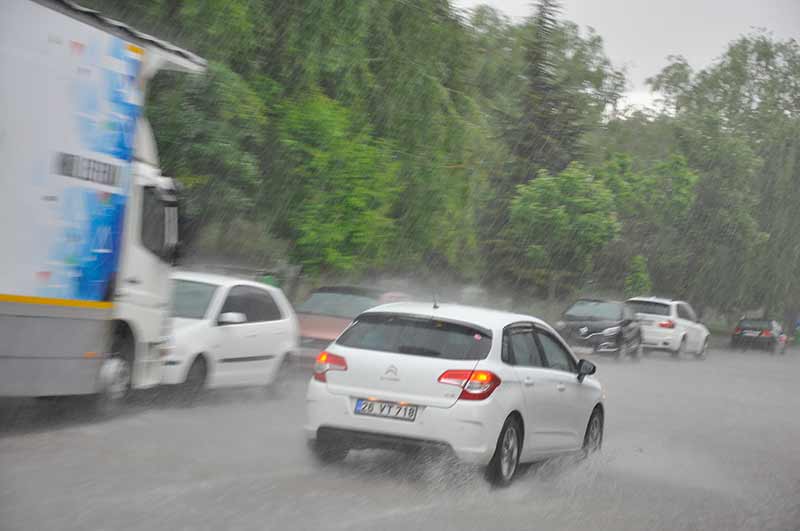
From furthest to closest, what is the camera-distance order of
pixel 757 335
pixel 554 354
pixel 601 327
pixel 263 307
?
pixel 757 335 < pixel 601 327 < pixel 263 307 < pixel 554 354

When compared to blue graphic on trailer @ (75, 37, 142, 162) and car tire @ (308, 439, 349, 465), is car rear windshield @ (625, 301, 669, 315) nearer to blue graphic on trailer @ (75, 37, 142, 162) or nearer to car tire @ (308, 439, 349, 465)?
car tire @ (308, 439, 349, 465)

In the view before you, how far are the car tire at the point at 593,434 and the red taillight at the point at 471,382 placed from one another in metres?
2.52

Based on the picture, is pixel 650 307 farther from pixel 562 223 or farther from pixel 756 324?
pixel 756 324

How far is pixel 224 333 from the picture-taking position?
1302 cm

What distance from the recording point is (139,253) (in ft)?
35.1

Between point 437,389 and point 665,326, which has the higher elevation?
point 437,389

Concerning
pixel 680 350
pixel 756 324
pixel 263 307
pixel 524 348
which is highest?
pixel 524 348

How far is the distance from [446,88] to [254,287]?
10.9 metres

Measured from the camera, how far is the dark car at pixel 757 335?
1789 inches

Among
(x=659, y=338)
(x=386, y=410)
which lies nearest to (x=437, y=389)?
(x=386, y=410)

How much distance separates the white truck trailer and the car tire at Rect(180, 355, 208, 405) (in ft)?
5.95

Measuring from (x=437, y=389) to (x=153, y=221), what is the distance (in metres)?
3.73

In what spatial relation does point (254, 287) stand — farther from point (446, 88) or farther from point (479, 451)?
point (446, 88)

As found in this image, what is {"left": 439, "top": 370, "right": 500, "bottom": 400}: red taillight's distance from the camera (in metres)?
8.62
